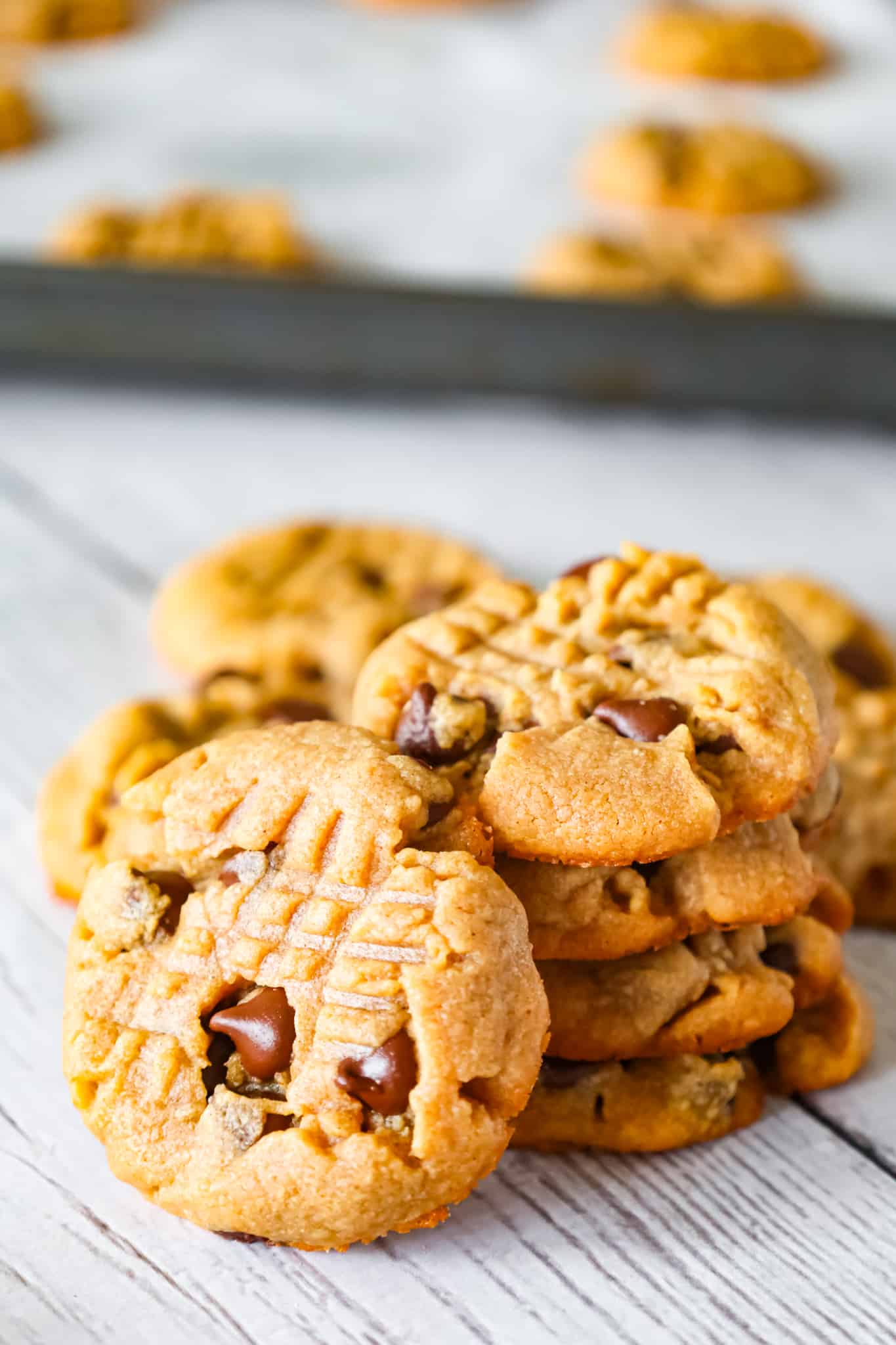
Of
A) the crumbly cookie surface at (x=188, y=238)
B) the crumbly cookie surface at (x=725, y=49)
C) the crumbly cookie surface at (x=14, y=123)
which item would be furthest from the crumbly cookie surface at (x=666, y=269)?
the crumbly cookie surface at (x=14, y=123)

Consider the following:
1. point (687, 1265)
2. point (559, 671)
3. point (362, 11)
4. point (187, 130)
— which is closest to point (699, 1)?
point (362, 11)

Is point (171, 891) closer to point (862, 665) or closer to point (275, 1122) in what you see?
point (275, 1122)

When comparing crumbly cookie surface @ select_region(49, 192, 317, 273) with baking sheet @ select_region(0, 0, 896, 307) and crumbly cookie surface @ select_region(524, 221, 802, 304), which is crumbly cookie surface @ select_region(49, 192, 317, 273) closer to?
baking sheet @ select_region(0, 0, 896, 307)

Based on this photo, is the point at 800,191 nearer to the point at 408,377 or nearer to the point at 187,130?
the point at 408,377

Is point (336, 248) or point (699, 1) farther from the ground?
point (699, 1)

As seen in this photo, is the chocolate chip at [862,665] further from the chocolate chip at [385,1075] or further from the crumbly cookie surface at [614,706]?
the chocolate chip at [385,1075]

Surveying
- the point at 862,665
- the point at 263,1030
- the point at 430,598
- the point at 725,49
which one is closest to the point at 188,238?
the point at 430,598

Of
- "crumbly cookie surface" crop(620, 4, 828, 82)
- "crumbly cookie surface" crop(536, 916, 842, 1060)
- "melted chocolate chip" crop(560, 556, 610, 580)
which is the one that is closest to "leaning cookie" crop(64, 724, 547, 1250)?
"crumbly cookie surface" crop(536, 916, 842, 1060)
